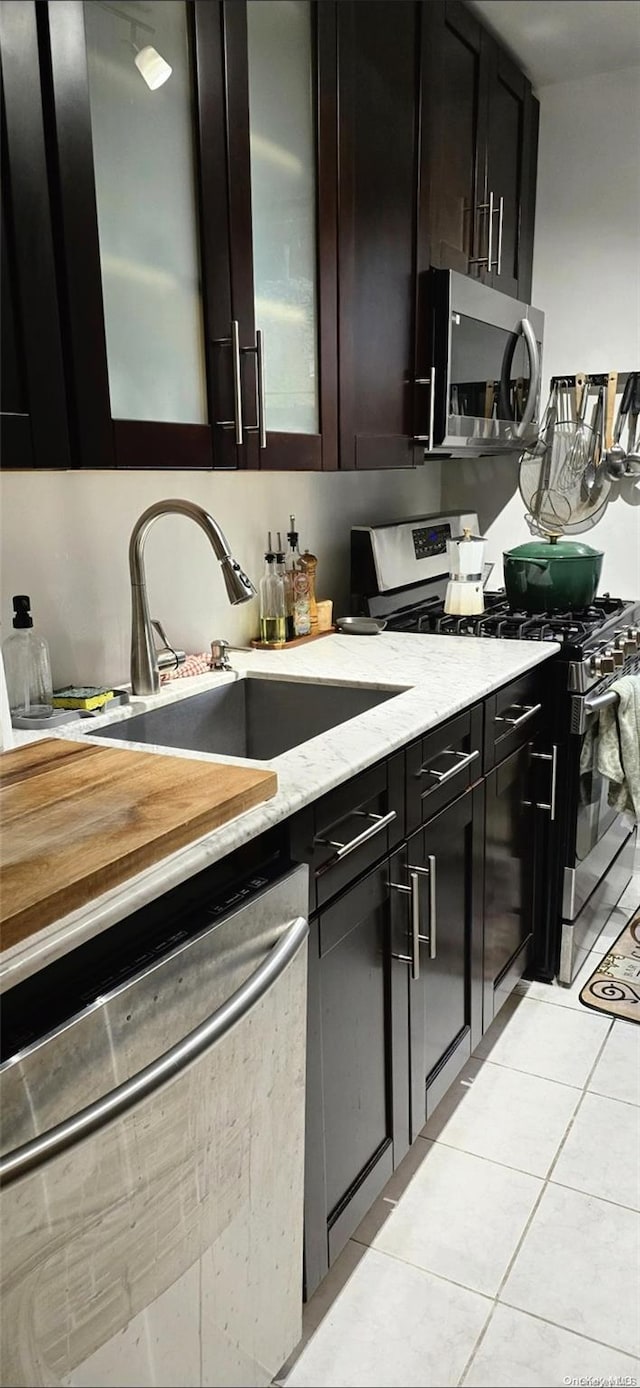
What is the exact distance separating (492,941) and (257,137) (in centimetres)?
136

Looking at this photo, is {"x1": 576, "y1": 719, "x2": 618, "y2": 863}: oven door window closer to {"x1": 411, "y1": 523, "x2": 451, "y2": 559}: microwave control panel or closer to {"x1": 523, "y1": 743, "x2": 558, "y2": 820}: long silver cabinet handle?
{"x1": 523, "y1": 743, "x2": 558, "y2": 820}: long silver cabinet handle

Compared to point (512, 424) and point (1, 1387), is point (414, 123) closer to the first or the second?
point (512, 424)

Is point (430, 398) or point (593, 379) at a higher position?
point (593, 379)

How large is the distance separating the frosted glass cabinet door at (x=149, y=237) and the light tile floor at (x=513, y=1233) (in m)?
0.89

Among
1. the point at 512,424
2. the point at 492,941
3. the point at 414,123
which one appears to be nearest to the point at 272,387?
the point at 414,123

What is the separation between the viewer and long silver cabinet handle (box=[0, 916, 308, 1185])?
52 centimetres

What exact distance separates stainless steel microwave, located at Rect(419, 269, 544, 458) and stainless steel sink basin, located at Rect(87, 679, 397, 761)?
25.1 inches

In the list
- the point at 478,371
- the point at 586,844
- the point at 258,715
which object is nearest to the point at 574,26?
the point at 258,715

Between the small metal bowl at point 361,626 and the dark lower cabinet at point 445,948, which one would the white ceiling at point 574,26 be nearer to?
the dark lower cabinet at point 445,948

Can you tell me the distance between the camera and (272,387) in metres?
1.33

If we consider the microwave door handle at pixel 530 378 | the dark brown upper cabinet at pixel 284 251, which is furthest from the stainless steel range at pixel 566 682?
the dark brown upper cabinet at pixel 284 251

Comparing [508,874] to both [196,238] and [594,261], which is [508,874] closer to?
[196,238]

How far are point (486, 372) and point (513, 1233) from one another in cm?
161

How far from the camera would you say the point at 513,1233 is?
1.01m
